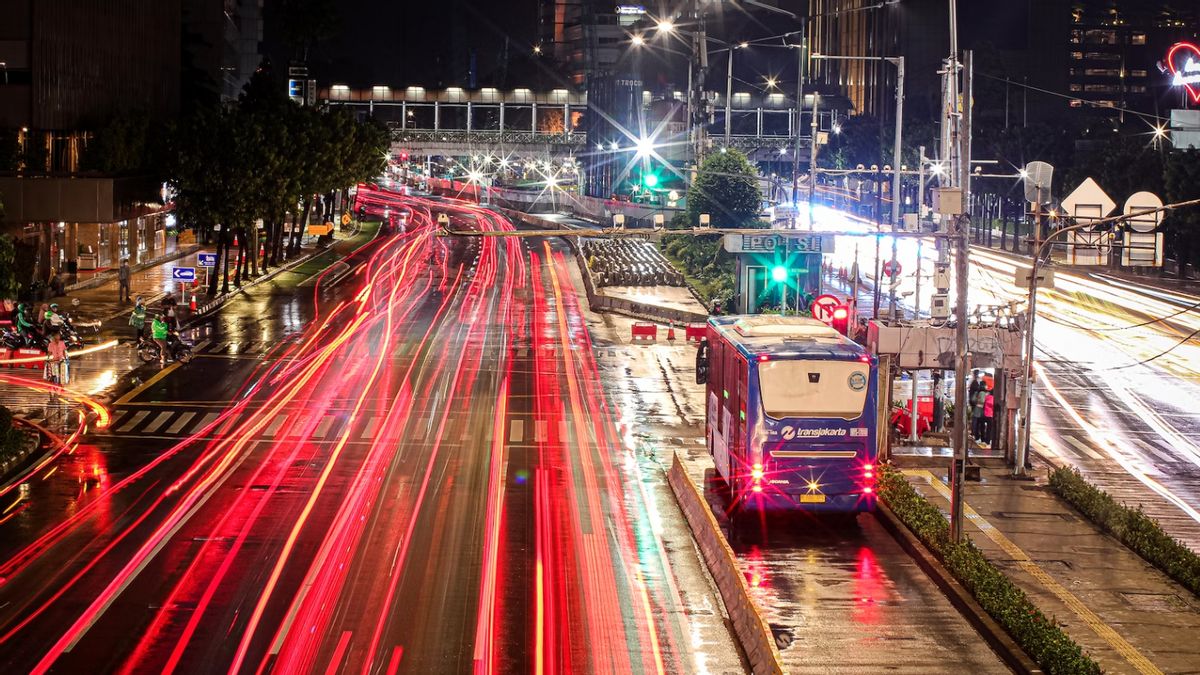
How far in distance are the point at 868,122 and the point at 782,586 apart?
141 meters

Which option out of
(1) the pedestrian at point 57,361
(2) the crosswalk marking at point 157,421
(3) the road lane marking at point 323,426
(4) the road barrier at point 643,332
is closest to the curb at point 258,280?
(1) the pedestrian at point 57,361

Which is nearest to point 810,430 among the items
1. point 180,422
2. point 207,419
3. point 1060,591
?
point 1060,591

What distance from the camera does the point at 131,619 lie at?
69.5 ft

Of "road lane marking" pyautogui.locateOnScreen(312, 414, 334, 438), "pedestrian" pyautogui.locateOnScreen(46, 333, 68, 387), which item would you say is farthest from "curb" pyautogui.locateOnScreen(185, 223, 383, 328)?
"road lane marking" pyautogui.locateOnScreen(312, 414, 334, 438)

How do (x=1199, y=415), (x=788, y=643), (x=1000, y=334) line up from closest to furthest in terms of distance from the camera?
(x=788, y=643) < (x=1000, y=334) < (x=1199, y=415)

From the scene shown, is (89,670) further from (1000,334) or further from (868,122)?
(868,122)

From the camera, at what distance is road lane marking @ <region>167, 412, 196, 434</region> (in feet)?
123

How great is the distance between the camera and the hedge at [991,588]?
1912 cm

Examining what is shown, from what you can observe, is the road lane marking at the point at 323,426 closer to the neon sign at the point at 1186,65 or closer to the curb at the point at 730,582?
the curb at the point at 730,582

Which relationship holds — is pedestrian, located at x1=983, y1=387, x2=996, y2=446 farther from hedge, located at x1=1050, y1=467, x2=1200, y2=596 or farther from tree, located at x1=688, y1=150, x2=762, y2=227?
tree, located at x1=688, y1=150, x2=762, y2=227

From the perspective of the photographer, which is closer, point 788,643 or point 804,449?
point 788,643

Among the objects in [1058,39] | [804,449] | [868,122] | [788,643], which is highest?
[1058,39]

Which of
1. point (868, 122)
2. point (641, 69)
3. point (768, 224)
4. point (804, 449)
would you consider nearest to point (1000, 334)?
point (804, 449)

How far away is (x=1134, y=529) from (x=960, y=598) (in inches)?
236
